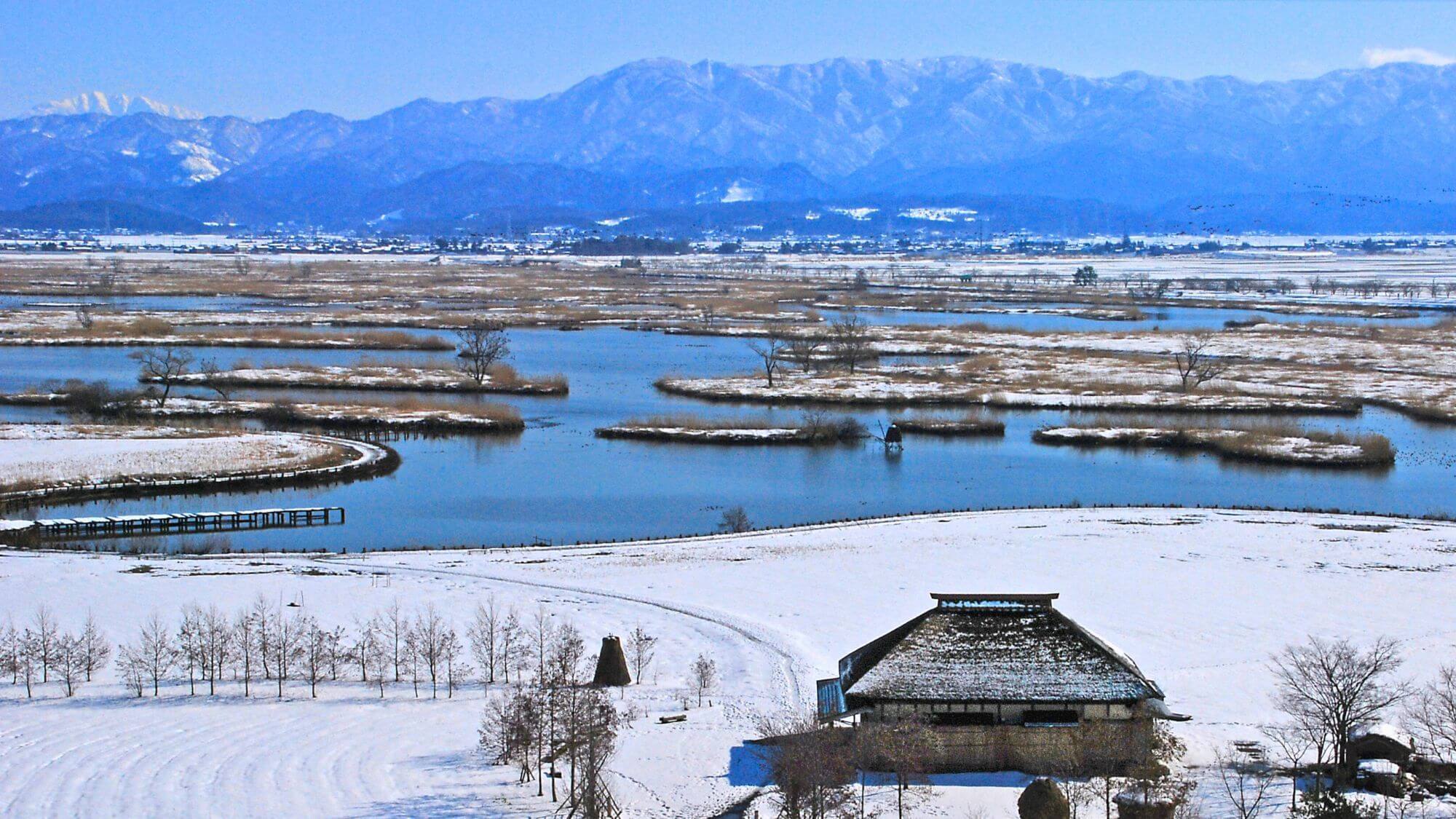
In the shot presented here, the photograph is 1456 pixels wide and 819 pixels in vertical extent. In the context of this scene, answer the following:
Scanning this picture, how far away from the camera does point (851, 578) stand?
1059 inches

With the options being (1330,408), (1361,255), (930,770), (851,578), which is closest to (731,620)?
(851,578)

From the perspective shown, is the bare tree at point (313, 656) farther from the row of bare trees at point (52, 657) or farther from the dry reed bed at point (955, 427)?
the dry reed bed at point (955, 427)

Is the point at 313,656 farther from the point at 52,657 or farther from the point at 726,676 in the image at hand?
the point at 726,676

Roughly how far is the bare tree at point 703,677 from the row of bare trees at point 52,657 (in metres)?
8.59

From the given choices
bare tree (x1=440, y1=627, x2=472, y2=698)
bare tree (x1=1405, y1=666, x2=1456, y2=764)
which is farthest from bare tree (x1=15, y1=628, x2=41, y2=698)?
bare tree (x1=1405, y1=666, x2=1456, y2=764)

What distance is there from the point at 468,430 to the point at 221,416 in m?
8.62

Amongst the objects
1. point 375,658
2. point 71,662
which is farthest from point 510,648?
point 71,662

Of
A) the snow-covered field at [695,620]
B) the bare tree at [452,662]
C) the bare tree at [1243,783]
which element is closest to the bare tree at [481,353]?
the snow-covered field at [695,620]

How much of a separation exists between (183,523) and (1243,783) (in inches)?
979

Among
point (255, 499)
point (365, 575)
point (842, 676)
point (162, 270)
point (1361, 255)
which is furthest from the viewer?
point (1361, 255)

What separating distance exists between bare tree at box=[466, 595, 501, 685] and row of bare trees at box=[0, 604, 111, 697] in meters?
5.32

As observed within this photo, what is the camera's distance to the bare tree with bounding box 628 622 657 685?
20.4 m

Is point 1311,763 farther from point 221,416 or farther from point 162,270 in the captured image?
point 162,270

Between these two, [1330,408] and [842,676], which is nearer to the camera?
[842,676]
